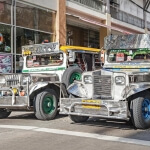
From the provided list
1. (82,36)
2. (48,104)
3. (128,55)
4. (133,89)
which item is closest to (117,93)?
(133,89)

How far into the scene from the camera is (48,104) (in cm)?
976

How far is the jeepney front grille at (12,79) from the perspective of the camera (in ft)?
32.0

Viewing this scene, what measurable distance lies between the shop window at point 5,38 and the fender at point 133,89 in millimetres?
10753

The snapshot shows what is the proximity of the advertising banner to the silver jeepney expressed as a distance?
891 cm

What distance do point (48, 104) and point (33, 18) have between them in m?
10.8

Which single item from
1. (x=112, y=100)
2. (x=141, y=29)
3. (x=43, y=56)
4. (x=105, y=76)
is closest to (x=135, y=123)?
(x=112, y=100)

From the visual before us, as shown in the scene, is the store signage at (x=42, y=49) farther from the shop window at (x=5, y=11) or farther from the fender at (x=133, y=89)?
the shop window at (x=5, y=11)

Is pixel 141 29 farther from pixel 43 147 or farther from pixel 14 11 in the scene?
pixel 43 147

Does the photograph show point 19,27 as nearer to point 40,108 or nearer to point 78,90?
point 40,108

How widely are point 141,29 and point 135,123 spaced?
26839 mm

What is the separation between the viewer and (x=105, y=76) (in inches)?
318

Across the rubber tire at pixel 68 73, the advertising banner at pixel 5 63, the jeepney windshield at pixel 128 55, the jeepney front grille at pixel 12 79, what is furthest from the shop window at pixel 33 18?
the jeepney windshield at pixel 128 55

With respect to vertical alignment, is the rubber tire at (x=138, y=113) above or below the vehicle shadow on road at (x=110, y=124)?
above

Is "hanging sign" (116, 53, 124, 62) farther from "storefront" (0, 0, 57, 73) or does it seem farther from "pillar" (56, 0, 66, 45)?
"pillar" (56, 0, 66, 45)
